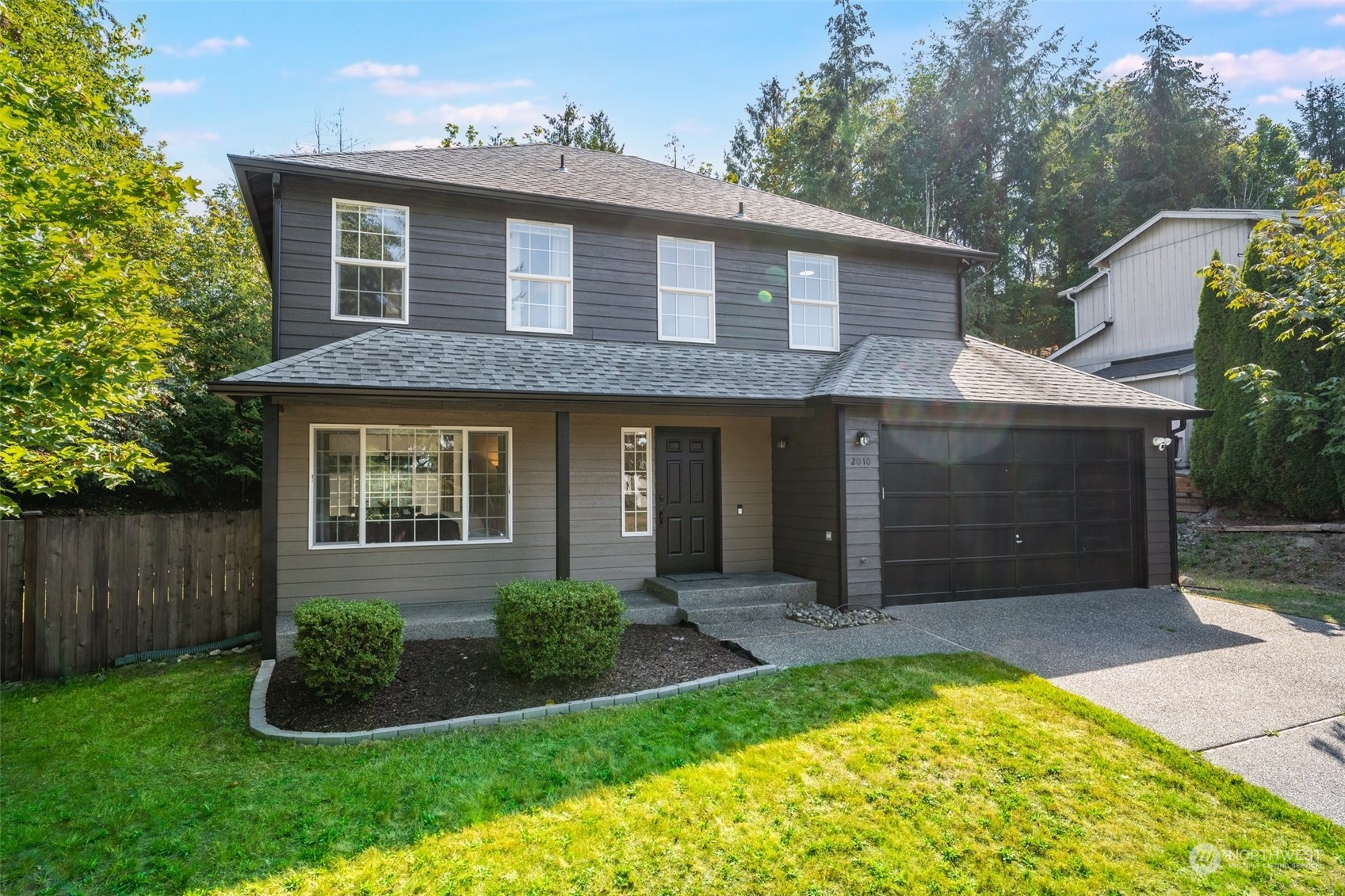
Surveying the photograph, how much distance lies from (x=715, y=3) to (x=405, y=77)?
5.44 meters

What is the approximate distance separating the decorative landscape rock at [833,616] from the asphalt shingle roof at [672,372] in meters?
2.51

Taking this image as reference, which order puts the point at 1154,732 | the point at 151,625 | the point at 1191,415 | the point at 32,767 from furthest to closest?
the point at 1191,415 < the point at 151,625 < the point at 1154,732 < the point at 32,767

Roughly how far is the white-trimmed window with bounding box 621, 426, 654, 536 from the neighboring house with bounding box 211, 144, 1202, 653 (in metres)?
0.03

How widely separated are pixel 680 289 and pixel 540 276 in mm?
1931

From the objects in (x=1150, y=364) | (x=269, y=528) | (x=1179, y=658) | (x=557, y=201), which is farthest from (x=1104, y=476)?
(x=269, y=528)

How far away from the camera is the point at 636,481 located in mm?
8789

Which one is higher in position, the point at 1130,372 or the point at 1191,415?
the point at 1130,372

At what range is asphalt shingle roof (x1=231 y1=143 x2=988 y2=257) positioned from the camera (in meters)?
8.12

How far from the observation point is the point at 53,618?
644 centimetres

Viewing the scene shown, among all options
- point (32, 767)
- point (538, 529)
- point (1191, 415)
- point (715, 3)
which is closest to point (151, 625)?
point (32, 767)

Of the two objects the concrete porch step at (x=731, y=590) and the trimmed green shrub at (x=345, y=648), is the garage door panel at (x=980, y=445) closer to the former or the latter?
the concrete porch step at (x=731, y=590)

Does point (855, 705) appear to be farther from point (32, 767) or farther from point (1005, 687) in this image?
point (32, 767)

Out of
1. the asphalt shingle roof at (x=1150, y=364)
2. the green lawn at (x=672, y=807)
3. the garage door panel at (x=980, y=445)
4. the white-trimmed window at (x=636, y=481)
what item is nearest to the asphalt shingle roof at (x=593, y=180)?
the white-trimmed window at (x=636, y=481)

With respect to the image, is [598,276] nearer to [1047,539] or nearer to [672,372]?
[672,372]
